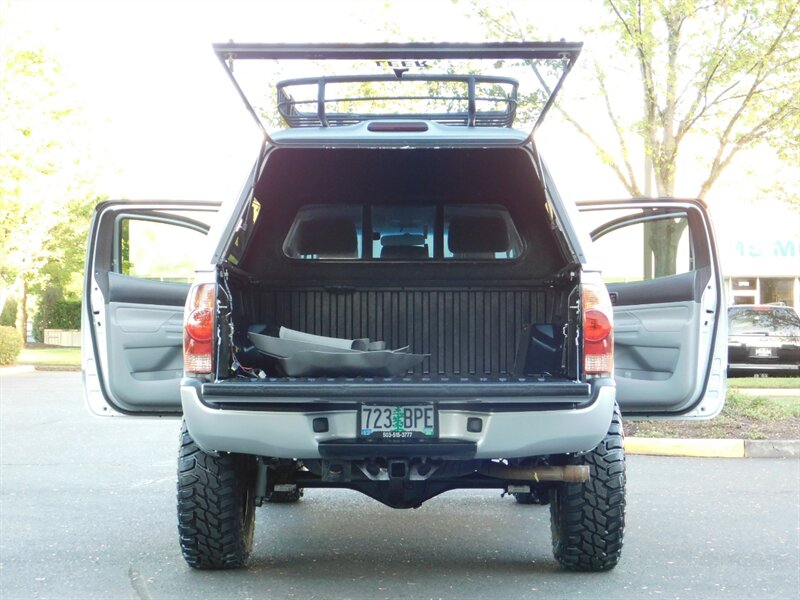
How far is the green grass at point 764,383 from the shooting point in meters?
16.0

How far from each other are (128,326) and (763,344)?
47.3 ft

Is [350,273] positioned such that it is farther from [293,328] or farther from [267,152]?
[267,152]

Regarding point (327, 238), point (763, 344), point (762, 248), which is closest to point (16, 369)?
point (763, 344)

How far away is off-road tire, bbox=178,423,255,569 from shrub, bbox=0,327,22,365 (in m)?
20.6

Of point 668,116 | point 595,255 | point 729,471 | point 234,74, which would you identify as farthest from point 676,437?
point 234,74

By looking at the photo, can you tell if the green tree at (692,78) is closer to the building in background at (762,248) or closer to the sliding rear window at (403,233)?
the sliding rear window at (403,233)

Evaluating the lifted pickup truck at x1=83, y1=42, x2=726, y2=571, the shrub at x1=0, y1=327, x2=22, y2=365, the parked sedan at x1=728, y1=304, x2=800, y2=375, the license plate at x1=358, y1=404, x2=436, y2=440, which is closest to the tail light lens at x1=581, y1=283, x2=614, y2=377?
the lifted pickup truck at x1=83, y1=42, x2=726, y2=571

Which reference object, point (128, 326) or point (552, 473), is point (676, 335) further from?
point (128, 326)

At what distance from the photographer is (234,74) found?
14.8 ft

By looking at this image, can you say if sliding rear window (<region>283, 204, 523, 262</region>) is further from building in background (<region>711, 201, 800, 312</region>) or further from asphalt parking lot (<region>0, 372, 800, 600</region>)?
building in background (<region>711, 201, 800, 312</region>)

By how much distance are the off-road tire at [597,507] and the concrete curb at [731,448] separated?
15.7 feet

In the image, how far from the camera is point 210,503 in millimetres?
4879

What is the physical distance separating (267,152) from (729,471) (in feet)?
17.0

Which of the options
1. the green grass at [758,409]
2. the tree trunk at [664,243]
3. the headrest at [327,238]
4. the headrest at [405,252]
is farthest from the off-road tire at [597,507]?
the tree trunk at [664,243]
